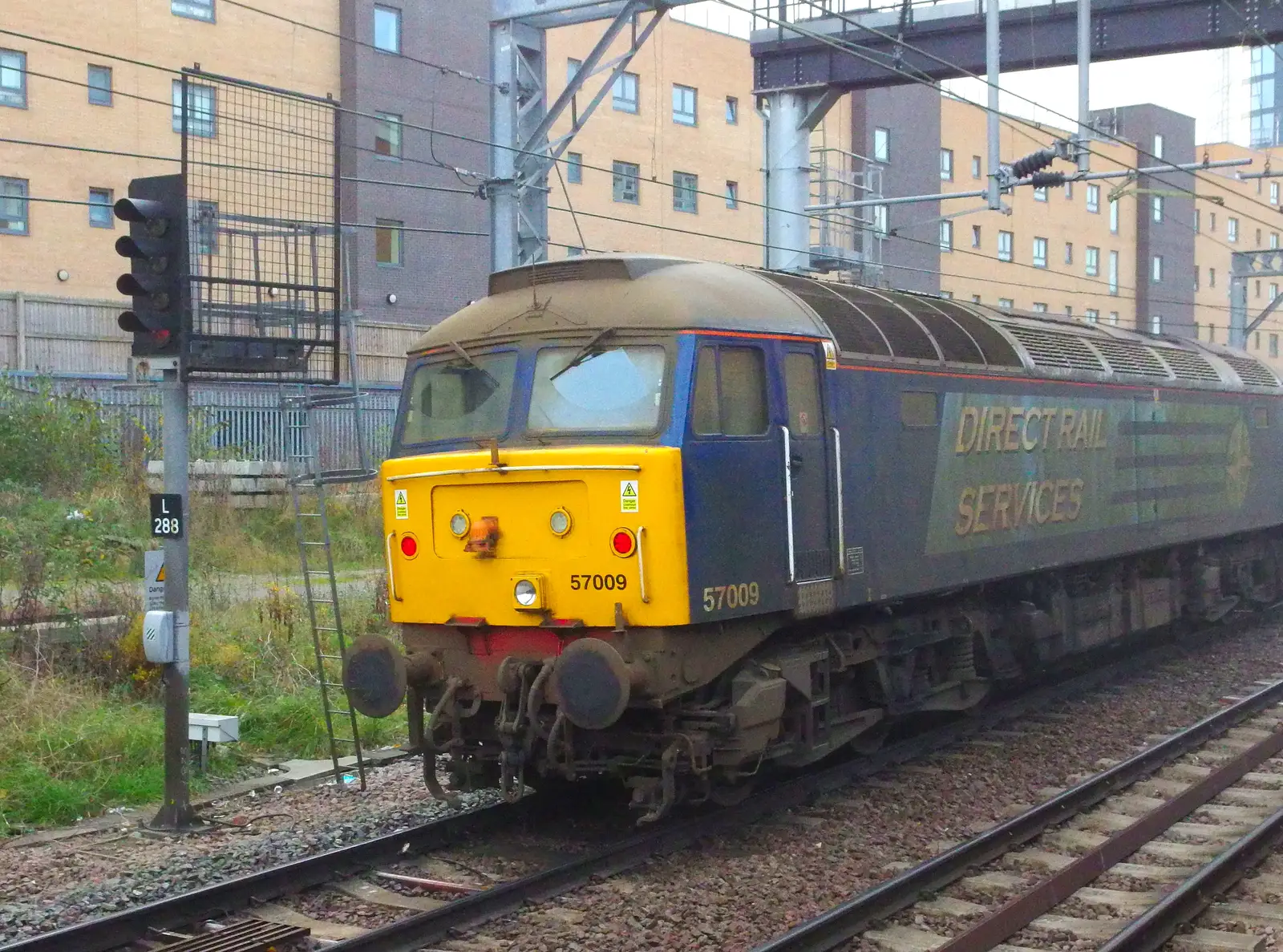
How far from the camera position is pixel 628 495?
26.1 ft

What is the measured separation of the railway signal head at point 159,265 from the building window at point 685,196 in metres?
31.5

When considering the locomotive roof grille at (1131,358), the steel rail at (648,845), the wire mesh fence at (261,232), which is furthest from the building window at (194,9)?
the steel rail at (648,845)

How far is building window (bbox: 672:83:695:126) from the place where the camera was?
39.8m

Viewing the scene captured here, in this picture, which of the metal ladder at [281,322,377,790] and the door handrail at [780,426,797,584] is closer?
the door handrail at [780,426,797,584]

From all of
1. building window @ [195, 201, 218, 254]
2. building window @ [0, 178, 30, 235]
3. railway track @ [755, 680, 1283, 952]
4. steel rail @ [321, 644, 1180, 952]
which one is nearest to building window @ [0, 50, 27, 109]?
building window @ [0, 178, 30, 235]

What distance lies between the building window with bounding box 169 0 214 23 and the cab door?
25.9 metres

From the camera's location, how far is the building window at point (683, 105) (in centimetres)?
3981

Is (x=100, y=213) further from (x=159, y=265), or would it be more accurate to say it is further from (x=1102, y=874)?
(x=1102, y=874)

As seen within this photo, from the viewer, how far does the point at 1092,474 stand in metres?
12.7

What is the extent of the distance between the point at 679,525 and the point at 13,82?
1038 inches

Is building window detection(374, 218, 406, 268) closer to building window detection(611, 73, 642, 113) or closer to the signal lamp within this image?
building window detection(611, 73, 642, 113)

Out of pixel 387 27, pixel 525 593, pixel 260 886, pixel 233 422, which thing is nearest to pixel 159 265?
pixel 525 593

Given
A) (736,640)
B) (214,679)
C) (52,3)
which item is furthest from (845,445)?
(52,3)

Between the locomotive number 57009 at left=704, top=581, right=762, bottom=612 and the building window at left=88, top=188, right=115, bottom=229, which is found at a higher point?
the building window at left=88, top=188, right=115, bottom=229
